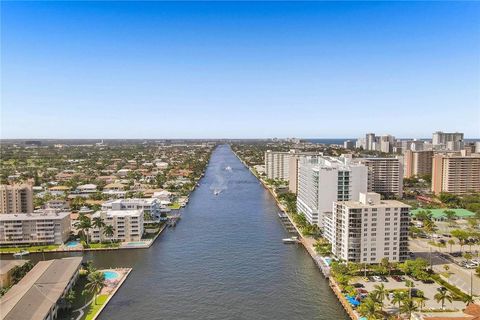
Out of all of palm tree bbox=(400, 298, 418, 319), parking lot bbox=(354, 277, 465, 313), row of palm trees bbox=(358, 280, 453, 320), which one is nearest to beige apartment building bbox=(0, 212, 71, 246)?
parking lot bbox=(354, 277, 465, 313)

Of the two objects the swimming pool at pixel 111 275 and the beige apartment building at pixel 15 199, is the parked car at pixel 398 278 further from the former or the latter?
the beige apartment building at pixel 15 199

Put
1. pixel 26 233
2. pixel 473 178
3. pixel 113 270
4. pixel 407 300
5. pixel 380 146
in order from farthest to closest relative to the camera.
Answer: pixel 380 146 < pixel 473 178 < pixel 26 233 < pixel 113 270 < pixel 407 300

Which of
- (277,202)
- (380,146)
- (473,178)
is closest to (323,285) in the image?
(277,202)

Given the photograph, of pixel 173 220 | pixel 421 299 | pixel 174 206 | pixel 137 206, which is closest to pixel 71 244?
pixel 137 206

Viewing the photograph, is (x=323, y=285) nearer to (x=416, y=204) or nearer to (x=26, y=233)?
(x=26, y=233)

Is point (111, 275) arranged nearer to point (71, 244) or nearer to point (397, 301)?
point (71, 244)

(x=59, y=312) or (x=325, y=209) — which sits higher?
(x=325, y=209)
